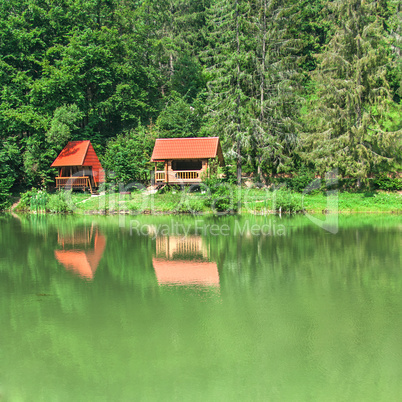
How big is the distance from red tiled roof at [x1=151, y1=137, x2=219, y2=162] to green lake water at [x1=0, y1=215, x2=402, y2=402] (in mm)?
15075

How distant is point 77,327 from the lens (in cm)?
805

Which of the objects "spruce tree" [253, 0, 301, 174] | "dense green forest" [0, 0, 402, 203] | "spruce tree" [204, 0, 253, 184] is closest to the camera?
"dense green forest" [0, 0, 402, 203]

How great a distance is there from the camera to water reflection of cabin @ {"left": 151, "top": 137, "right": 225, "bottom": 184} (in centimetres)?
3120

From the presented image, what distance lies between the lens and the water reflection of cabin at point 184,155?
Result: 31.2 m

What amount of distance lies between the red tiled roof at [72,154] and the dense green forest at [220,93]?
25.1 inches

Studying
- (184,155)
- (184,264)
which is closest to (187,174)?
(184,155)

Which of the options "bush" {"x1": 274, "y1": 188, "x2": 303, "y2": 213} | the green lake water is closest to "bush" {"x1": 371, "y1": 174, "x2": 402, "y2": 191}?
"bush" {"x1": 274, "y1": 188, "x2": 303, "y2": 213}

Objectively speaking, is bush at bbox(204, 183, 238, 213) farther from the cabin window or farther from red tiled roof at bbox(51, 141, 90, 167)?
red tiled roof at bbox(51, 141, 90, 167)

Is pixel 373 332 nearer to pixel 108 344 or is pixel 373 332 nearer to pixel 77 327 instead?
pixel 108 344

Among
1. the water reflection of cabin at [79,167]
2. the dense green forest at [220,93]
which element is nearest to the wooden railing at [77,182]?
the water reflection of cabin at [79,167]

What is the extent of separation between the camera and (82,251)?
15602mm

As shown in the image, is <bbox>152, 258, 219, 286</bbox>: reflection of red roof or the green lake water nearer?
the green lake water

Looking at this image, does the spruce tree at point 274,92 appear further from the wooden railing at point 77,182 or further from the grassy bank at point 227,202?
the wooden railing at point 77,182

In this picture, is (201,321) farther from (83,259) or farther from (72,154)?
(72,154)
